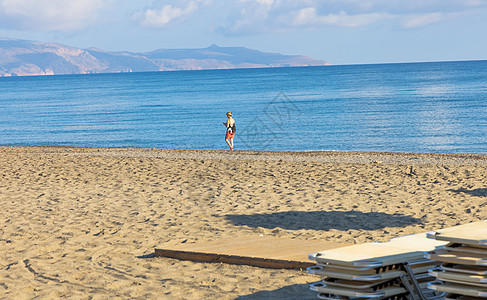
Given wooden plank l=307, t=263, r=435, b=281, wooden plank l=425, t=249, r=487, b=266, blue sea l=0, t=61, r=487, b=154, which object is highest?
wooden plank l=425, t=249, r=487, b=266

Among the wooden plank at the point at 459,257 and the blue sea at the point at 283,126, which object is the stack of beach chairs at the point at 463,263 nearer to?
the wooden plank at the point at 459,257

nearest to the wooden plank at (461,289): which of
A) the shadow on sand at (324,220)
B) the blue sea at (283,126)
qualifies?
the shadow on sand at (324,220)

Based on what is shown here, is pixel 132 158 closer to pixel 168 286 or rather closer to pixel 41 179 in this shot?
pixel 41 179

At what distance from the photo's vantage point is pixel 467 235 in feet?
11.8

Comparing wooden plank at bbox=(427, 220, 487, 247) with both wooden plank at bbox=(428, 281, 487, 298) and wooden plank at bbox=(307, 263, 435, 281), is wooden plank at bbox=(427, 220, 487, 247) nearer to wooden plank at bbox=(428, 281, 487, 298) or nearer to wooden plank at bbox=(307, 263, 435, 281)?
wooden plank at bbox=(428, 281, 487, 298)

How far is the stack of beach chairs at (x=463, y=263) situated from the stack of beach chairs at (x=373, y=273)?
22cm

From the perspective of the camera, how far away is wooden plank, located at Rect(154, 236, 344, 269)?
19.6ft

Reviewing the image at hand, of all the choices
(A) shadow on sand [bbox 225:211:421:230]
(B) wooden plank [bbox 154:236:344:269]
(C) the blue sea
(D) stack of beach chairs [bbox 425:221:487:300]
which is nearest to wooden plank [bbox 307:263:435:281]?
(D) stack of beach chairs [bbox 425:221:487:300]

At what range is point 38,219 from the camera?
884 cm

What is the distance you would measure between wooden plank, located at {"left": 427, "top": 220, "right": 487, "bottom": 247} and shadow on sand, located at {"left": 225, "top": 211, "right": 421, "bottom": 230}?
4094 mm

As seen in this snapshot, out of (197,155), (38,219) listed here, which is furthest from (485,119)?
(38,219)

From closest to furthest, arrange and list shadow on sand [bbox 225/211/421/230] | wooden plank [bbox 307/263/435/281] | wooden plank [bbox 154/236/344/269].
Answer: wooden plank [bbox 307/263/435/281] → wooden plank [bbox 154/236/344/269] → shadow on sand [bbox 225/211/421/230]

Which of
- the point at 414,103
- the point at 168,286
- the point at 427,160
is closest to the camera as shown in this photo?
the point at 168,286

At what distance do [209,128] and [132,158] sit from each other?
59.3 ft
